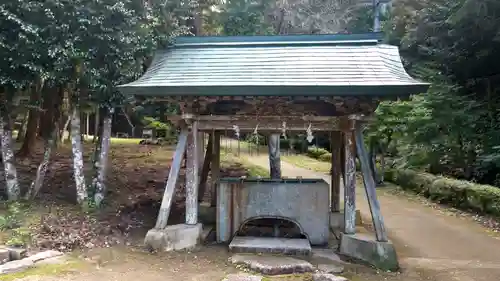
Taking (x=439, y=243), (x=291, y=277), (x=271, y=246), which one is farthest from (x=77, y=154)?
(x=439, y=243)

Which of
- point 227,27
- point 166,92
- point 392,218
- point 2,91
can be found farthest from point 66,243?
point 227,27

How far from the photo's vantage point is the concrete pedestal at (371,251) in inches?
277

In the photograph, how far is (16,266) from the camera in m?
6.02

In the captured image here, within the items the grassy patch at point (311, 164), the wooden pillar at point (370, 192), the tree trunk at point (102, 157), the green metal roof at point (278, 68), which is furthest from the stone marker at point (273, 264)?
the grassy patch at point (311, 164)

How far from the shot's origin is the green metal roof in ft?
22.5

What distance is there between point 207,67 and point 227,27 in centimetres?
857

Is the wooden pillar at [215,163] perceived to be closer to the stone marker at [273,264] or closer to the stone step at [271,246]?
the stone step at [271,246]

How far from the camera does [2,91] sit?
8969 mm

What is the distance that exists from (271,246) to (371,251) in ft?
5.63

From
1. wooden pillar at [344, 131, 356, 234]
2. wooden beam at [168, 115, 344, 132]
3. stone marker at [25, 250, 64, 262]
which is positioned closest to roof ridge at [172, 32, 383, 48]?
wooden beam at [168, 115, 344, 132]

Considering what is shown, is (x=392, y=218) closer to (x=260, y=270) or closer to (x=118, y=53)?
(x=260, y=270)

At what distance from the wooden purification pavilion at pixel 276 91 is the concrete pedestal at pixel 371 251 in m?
0.02

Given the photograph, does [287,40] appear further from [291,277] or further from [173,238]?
[291,277]

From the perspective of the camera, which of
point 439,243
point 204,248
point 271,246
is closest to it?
point 271,246
